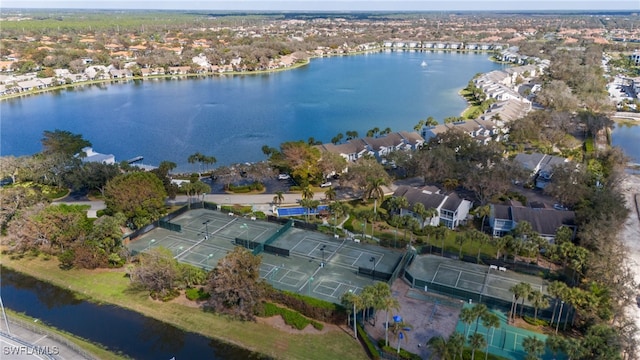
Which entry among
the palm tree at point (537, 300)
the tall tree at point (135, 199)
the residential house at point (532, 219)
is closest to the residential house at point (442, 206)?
the residential house at point (532, 219)

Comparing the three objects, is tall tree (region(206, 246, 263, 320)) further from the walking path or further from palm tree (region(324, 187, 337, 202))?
palm tree (region(324, 187, 337, 202))

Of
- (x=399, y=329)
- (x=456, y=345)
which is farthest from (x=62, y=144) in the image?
(x=456, y=345)

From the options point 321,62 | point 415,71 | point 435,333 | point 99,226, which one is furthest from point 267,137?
point 321,62

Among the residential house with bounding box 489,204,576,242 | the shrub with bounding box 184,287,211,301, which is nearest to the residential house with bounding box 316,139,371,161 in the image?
the residential house with bounding box 489,204,576,242

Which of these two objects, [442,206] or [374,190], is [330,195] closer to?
[374,190]

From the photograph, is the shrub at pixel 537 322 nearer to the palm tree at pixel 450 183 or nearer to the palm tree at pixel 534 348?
the palm tree at pixel 534 348
